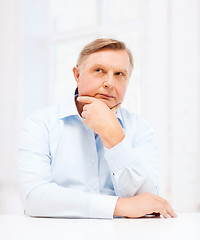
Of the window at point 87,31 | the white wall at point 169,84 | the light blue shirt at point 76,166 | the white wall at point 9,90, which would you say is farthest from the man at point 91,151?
the white wall at point 9,90

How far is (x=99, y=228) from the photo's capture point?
32.6 inches

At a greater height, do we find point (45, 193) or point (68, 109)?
point (68, 109)

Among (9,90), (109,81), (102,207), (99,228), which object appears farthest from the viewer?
(9,90)

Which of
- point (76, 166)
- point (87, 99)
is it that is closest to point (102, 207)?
point (76, 166)

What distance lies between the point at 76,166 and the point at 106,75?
35 cm

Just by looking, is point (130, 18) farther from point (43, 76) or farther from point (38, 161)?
point (38, 161)

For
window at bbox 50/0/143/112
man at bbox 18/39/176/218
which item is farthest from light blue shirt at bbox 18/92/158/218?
window at bbox 50/0/143/112

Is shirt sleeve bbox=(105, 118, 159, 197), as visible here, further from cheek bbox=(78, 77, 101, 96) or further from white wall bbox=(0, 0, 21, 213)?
white wall bbox=(0, 0, 21, 213)

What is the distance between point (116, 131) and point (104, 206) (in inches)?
10.1

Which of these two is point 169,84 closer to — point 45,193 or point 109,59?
point 109,59

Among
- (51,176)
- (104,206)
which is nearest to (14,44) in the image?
(51,176)

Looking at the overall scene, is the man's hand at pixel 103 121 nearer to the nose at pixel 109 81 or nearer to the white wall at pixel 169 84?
the nose at pixel 109 81

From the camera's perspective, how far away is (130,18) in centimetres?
246

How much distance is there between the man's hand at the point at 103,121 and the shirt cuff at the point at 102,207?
0.62ft
